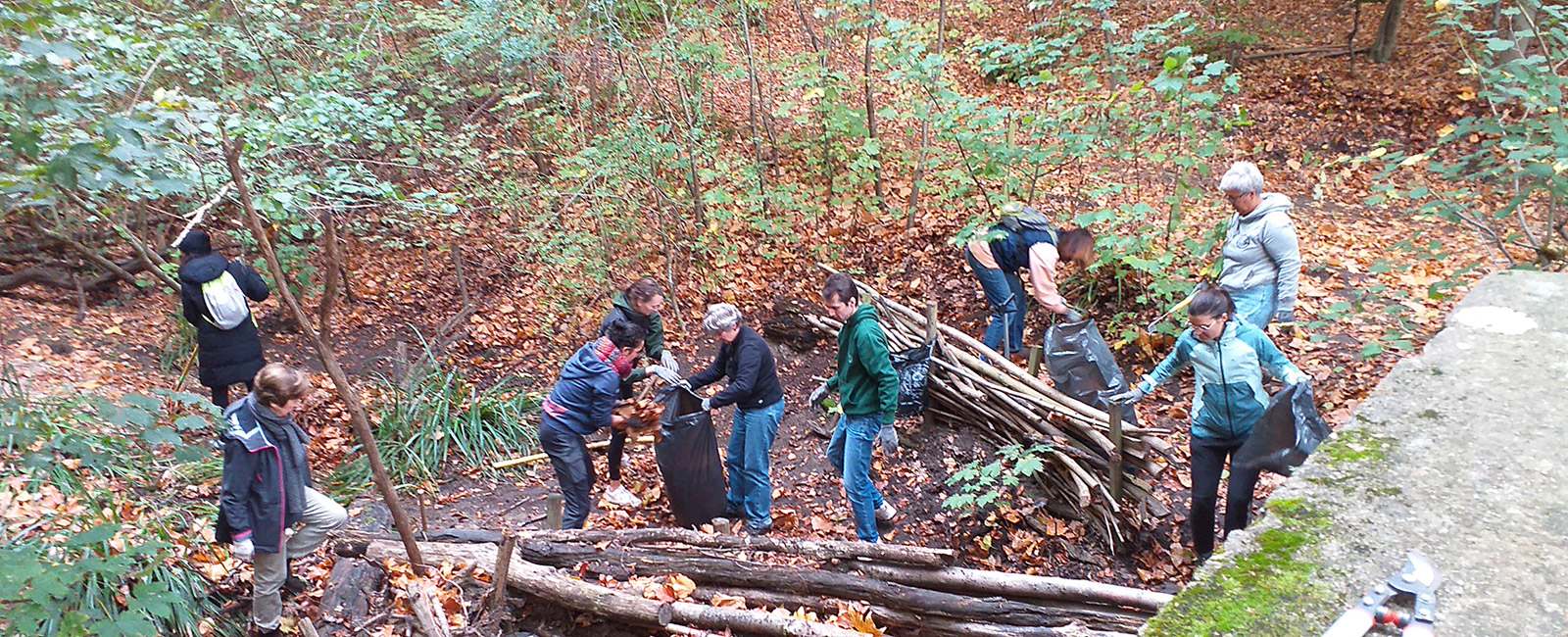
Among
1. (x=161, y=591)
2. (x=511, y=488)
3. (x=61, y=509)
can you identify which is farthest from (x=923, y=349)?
(x=61, y=509)

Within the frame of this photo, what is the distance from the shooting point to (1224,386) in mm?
3945

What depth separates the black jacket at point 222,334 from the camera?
223 inches

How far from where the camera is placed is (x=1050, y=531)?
5148mm

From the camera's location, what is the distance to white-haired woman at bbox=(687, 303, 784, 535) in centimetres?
511

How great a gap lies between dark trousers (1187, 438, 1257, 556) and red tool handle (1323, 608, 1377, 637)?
248cm

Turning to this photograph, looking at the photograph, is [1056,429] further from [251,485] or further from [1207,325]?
[251,485]

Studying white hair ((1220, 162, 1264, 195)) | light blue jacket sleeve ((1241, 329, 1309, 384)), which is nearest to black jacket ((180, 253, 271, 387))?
light blue jacket sleeve ((1241, 329, 1309, 384))

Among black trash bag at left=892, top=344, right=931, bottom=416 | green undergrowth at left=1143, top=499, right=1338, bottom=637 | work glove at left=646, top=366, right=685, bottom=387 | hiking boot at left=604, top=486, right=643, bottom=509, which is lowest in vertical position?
hiking boot at left=604, top=486, right=643, bottom=509

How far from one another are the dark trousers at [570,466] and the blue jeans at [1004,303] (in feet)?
10.8

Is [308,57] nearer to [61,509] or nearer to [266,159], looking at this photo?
[266,159]

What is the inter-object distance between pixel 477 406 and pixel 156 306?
5188 mm

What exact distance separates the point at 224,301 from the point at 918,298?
19.4 ft

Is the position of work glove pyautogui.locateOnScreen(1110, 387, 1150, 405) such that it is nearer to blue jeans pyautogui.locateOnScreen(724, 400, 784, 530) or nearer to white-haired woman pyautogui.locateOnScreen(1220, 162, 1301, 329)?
white-haired woman pyautogui.locateOnScreen(1220, 162, 1301, 329)

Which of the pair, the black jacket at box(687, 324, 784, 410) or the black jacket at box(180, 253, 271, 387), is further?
the black jacket at box(180, 253, 271, 387)
